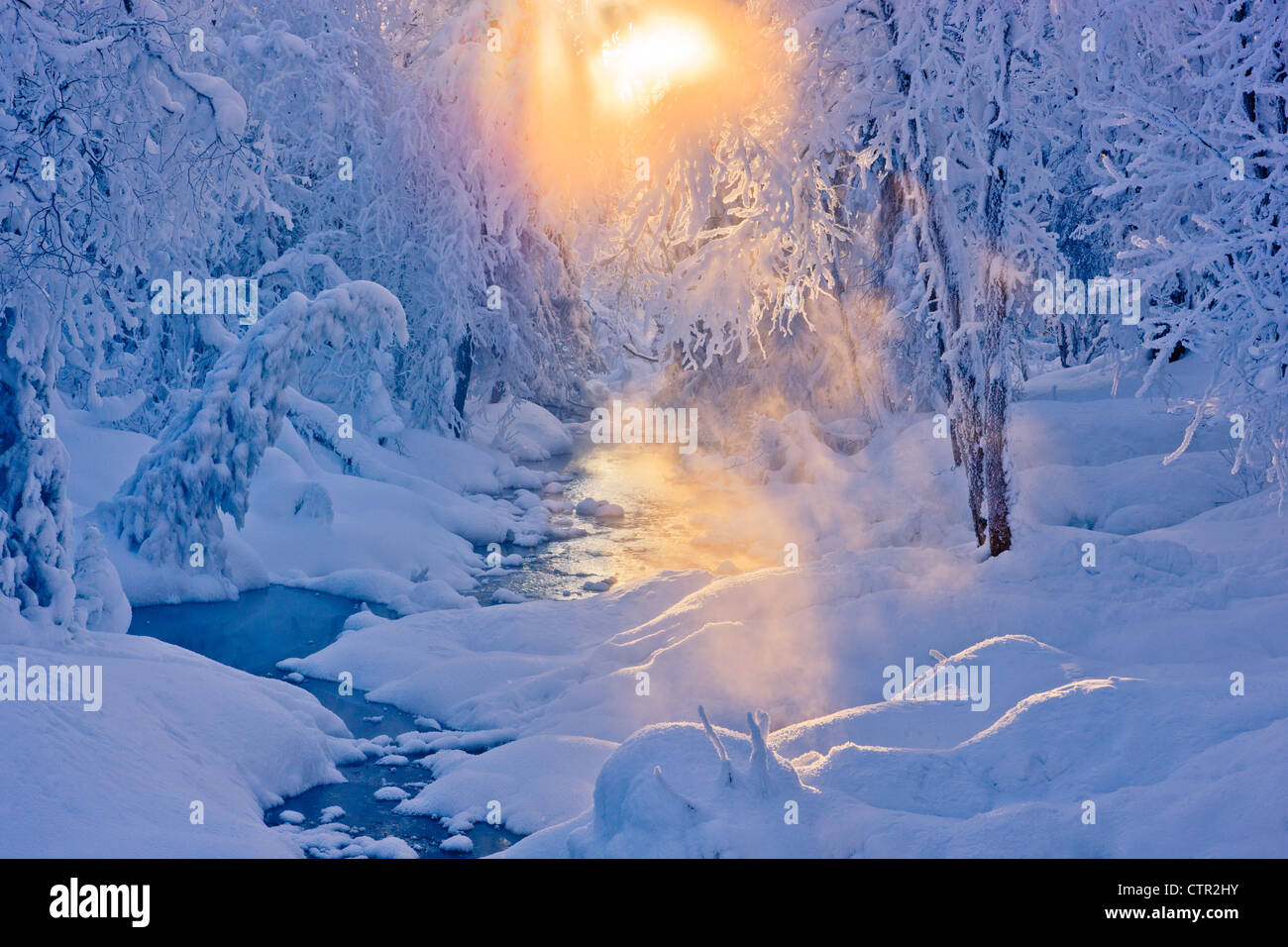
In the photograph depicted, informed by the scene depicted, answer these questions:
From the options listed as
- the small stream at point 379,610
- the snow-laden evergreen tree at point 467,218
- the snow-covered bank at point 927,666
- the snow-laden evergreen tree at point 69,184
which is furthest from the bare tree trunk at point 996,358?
the snow-laden evergreen tree at point 467,218

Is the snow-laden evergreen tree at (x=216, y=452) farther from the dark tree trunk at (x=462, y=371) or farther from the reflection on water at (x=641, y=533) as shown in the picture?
the dark tree trunk at (x=462, y=371)

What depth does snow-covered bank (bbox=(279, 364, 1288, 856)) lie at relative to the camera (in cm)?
444

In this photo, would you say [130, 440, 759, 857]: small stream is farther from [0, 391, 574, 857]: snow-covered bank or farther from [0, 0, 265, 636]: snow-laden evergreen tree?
[0, 0, 265, 636]: snow-laden evergreen tree

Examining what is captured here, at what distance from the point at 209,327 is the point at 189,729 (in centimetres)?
1009

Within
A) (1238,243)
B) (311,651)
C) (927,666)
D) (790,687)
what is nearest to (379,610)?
(311,651)

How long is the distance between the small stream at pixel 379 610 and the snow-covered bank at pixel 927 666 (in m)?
0.37

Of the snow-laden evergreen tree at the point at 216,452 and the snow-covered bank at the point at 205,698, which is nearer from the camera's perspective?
the snow-covered bank at the point at 205,698

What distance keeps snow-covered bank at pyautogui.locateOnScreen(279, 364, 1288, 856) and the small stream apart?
0.37m

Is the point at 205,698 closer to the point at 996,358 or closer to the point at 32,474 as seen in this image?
the point at 32,474

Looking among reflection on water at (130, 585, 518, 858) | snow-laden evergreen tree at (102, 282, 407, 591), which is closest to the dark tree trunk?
snow-laden evergreen tree at (102, 282, 407, 591)

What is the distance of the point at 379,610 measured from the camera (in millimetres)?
13078

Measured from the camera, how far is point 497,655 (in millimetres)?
10445

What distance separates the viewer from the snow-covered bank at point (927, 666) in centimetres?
444
